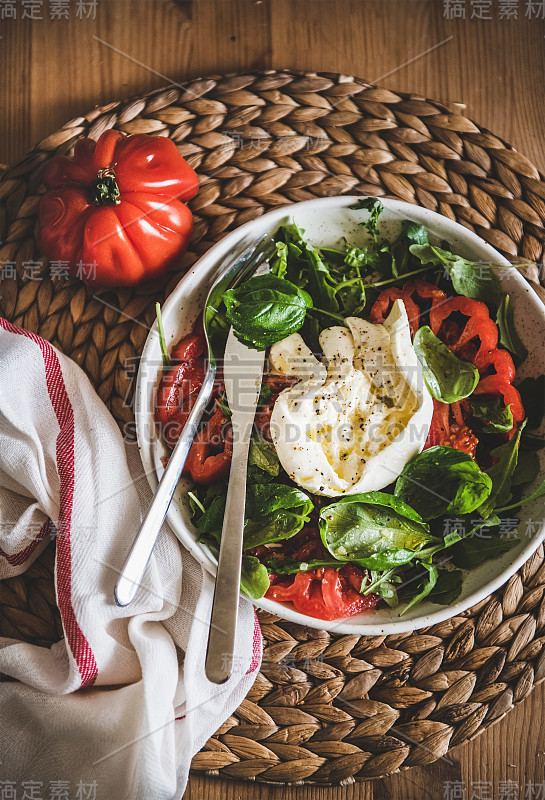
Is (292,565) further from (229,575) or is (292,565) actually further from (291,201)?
(291,201)

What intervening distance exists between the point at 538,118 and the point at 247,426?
1.36 metres

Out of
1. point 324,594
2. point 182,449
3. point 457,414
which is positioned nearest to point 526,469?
point 457,414

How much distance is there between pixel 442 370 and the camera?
1640 millimetres

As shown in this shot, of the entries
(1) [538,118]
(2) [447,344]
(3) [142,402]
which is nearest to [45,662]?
(3) [142,402]

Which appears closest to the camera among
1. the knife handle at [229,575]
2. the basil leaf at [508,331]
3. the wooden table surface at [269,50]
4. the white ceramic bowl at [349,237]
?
the knife handle at [229,575]

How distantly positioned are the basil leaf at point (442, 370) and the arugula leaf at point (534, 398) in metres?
0.17

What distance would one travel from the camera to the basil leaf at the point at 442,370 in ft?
5.26

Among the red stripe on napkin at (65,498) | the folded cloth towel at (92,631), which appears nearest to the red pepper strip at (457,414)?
the folded cloth towel at (92,631)

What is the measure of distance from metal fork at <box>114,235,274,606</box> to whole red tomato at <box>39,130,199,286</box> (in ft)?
0.66

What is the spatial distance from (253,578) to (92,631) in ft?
1.36

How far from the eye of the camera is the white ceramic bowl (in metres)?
1.57

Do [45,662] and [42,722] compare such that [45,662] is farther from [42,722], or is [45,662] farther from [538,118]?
[538,118]

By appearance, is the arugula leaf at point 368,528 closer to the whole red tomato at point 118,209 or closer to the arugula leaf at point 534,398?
the arugula leaf at point 534,398

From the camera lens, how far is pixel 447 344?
171cm
